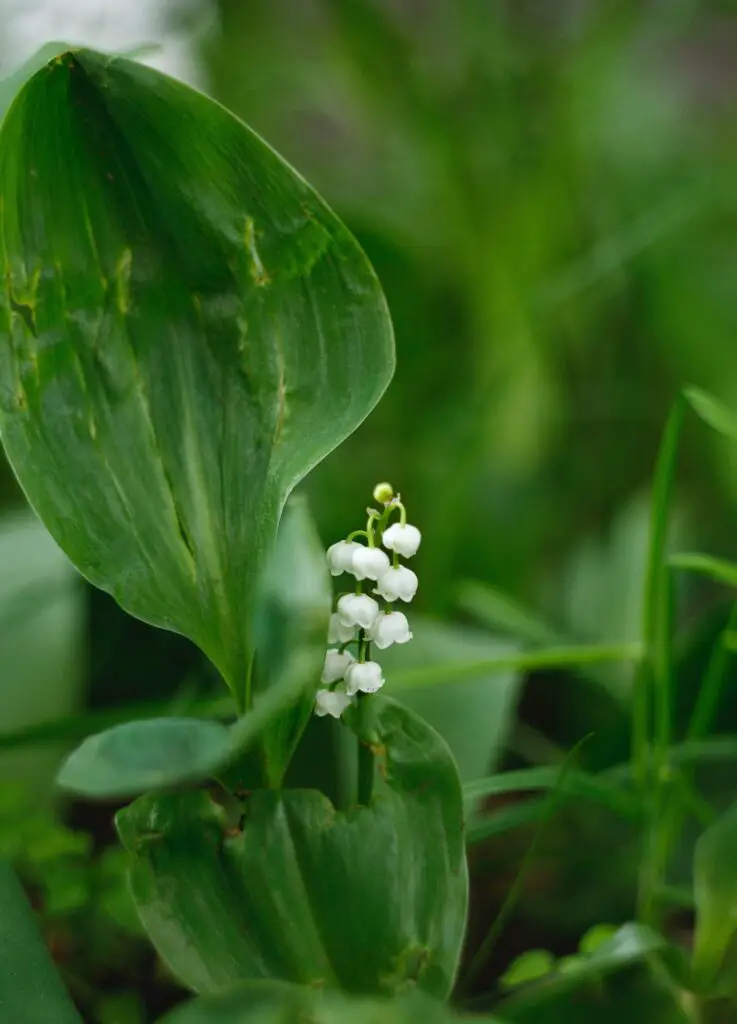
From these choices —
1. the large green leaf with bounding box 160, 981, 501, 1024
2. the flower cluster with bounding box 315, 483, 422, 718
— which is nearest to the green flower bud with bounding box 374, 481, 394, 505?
the flower cluster with bounding box 315, 483, 422, 718

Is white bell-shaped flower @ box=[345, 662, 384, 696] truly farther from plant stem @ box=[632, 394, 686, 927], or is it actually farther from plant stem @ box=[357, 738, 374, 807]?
plant stem @ box=[632, 394, 686, 927]

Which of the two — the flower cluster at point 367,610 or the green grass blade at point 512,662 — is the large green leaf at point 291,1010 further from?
the green grass blade at point 512,662

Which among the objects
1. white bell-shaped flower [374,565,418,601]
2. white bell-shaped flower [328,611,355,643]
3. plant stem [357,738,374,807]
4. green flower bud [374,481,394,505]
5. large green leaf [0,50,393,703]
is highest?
large green leaf [0,50,393,703]

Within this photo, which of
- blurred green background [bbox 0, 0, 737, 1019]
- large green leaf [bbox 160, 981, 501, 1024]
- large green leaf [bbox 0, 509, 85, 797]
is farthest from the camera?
blurred green background [bbox 0, 0, 737, 1019]

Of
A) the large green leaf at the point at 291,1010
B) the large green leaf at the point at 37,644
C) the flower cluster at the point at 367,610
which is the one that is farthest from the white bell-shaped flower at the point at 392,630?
the large green leaf at the point at 37,644

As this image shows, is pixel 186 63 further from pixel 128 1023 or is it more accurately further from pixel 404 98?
pixel 128 1023

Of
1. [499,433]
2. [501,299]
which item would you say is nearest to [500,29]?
[501,299]

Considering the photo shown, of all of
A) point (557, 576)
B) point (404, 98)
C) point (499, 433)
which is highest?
point (404, 98)
